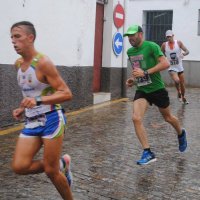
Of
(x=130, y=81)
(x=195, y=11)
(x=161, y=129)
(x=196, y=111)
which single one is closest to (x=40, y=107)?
(x=130, y=81)

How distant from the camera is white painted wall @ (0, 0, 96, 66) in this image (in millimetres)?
8562

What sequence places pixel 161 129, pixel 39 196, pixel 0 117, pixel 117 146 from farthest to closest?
pixel 161 129, pixel 0 117, pixel 117 146, pixel 39 196

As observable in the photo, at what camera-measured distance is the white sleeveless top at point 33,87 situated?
4.27 metres

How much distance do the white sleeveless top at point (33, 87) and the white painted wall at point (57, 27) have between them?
4.28 m

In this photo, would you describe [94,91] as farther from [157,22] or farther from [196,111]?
[157,22]

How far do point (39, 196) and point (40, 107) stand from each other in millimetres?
1098

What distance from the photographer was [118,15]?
13281mm

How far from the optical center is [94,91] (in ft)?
42.9

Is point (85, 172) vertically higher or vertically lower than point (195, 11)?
lower

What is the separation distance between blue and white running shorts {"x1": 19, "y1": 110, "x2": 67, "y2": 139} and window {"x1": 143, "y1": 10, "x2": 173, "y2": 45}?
16.5 meters

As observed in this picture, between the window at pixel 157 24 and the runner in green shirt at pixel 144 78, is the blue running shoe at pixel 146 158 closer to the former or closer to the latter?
the runner in green shirt at pixel 144 78

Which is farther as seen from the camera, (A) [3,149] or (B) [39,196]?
(A) [3,149]

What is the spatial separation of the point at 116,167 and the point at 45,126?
6.99 ft

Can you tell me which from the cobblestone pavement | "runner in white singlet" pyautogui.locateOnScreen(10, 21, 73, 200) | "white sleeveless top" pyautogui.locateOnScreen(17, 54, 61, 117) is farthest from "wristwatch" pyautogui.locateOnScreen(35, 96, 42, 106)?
the cobblestone pavement
